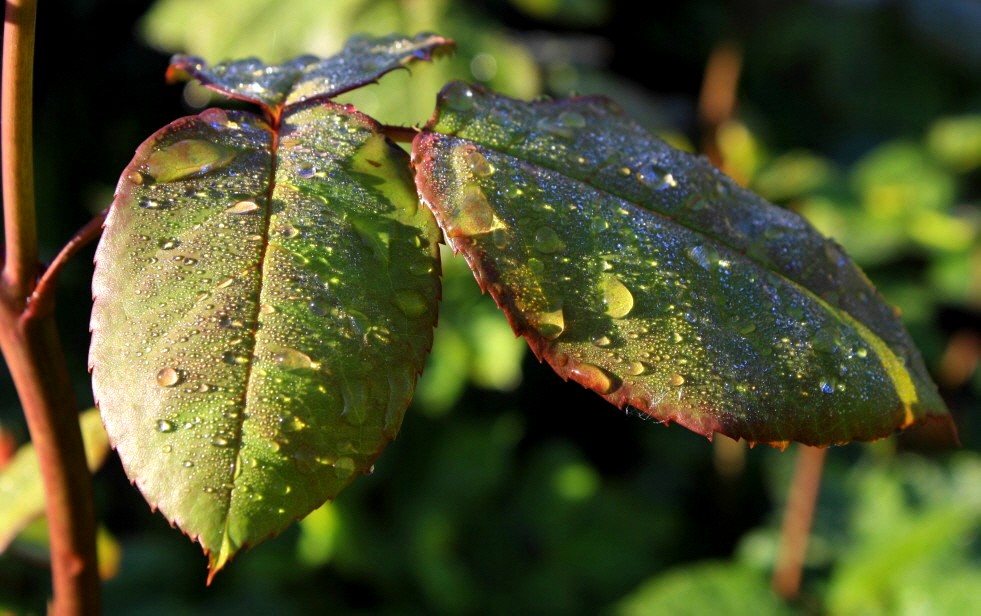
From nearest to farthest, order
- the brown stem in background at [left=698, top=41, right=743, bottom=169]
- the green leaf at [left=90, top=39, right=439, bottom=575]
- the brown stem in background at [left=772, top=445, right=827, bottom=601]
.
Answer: the green leaf at [left=90, top=39, right=439, bottom=575]
the brown stem in background at [left=772, top=445, right=827, bottom=601]
the brown stem in background at [left=698, top=41, right=743, bottom=169]

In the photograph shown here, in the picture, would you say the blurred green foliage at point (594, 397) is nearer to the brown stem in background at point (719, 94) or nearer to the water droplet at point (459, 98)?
the brown stem in background at point (719, 94)

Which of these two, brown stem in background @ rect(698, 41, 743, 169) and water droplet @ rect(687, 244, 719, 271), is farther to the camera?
brown stem in background @ rect(698, 41, 743, 169)

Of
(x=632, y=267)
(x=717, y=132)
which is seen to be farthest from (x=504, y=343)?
(x=632, y=267)

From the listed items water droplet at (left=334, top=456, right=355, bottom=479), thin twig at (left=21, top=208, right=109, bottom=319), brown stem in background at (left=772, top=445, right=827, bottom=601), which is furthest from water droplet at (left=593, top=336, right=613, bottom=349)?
brown stem in background at (left=772, top=445, right=827, bottom=601)

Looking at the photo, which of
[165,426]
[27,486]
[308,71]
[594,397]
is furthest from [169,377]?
[594,397]

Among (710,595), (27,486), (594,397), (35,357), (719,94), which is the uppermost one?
(35,357)

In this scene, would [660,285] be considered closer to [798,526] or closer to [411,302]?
[411,302]

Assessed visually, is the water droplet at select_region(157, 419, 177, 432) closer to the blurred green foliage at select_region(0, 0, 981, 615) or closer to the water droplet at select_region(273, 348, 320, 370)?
the water droplet at select_region(273, 348, 320, 370)
